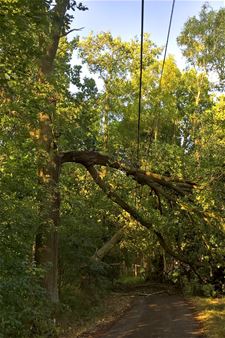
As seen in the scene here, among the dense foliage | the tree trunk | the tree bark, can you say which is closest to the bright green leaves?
the dense foliage

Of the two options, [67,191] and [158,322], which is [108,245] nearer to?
[67,191]

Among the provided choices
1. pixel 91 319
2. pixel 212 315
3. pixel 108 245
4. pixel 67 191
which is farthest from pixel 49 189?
pixel 108 245

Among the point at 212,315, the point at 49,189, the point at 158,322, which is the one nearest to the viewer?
the point at 49,189

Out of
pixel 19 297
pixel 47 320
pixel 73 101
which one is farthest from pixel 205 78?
pixel 19 297

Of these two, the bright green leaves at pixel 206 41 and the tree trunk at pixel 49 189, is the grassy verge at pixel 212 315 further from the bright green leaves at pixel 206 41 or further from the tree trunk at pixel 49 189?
the bright green leaves at pixel 206 41

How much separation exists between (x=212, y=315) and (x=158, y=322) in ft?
6.99

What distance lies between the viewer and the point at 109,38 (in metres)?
35.6

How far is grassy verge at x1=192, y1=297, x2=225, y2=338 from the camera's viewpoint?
43.5 ft

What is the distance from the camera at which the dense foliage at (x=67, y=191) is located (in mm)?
8109

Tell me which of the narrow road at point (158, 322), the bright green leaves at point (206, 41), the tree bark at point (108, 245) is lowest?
the narrow road at point (158, 322)

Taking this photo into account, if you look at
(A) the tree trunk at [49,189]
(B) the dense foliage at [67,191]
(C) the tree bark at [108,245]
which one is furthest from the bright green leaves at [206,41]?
(A) the tree trunk at [49,189]

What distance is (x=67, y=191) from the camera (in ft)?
57.7

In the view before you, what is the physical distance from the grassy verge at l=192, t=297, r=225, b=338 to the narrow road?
0.30 metres

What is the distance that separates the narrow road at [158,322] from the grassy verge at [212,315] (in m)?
0.30
